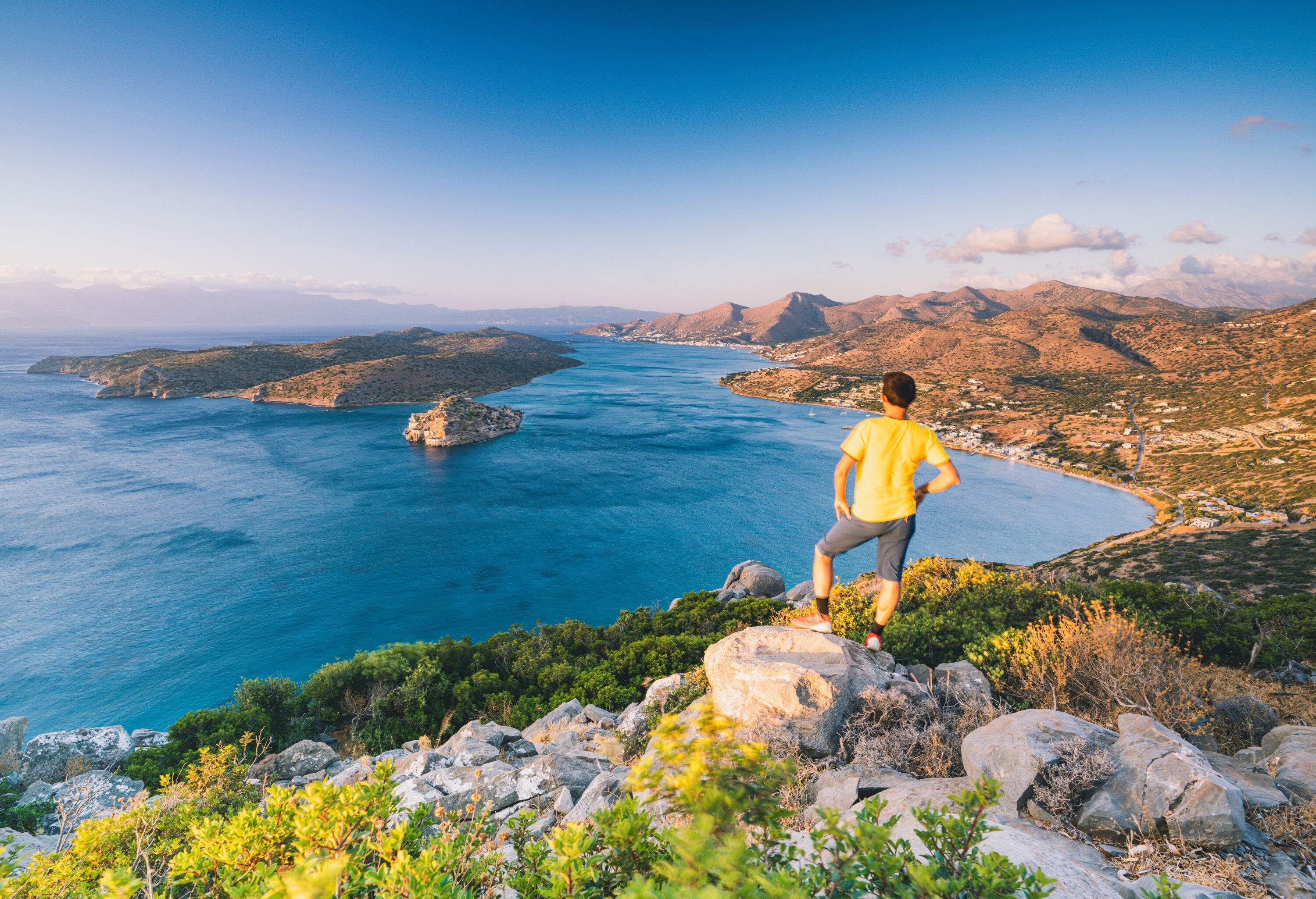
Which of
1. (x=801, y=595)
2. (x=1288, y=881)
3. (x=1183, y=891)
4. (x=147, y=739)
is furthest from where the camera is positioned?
(x=801, y=595)

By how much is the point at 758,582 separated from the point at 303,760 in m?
18.7

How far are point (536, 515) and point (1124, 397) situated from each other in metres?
97.2

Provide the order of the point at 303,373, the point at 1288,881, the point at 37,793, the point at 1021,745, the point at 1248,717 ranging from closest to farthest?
the point at 1288,881 < the point at 1021,745 < the point at 1248,717 < the point at 37,793 < the point at 303,373

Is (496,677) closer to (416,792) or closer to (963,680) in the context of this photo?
(416,792)

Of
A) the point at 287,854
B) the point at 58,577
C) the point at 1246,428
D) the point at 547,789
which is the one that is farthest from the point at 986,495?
the point at 58,577

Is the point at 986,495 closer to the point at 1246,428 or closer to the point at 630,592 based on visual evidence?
the point at 1246,428

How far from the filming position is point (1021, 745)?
4.89m

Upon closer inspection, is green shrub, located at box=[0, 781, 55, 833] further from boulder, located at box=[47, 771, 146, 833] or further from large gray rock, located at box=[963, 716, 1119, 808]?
large gray rock, located at box=[963, 716, 1119, 808]

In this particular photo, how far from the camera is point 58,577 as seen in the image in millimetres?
34875

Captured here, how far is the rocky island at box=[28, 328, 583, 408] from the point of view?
3912 inches

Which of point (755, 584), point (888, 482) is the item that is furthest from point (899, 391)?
point (755, 584)

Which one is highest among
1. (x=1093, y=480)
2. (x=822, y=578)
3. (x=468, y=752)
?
(x=822, y=578)

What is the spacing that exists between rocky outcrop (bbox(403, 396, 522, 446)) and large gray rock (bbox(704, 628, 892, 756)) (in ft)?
237

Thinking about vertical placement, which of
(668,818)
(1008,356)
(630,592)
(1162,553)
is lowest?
(630,592)
